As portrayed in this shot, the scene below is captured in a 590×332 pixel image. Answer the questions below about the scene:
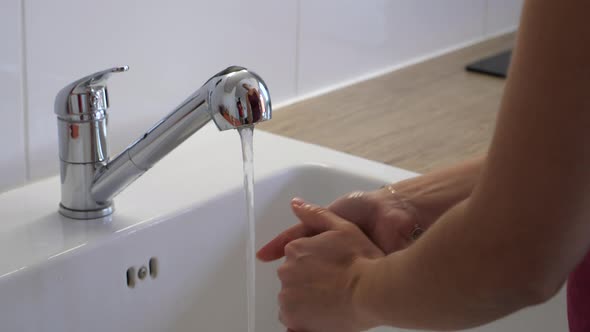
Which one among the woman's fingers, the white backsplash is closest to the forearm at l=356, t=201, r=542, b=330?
the woman's fingers

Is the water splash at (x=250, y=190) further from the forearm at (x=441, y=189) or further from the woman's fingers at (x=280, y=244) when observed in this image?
the forearm at (x=441, y=189)

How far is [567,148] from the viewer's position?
450mm

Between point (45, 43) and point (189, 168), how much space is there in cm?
21

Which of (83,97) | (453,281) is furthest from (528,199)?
(83,97)

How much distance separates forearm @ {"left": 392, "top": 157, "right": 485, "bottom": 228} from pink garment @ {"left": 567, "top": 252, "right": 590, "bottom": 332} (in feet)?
0.57

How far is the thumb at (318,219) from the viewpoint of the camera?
0.82 m

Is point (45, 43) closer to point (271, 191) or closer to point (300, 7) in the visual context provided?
point (271, 191)

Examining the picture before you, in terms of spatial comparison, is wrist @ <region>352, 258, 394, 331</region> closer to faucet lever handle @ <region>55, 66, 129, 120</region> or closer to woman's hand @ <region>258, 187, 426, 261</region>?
woman's hand @ <region>258, 187, 426, 261</region>

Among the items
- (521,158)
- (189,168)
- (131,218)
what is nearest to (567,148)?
(521,158)

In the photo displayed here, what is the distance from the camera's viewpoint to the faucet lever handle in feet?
2.68

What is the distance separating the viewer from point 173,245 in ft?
3.04

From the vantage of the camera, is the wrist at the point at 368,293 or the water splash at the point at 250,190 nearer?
the wrist at the point at 368,293

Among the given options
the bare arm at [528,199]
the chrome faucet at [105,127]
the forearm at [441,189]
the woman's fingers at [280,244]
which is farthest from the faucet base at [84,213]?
the bare arm at [528,199]

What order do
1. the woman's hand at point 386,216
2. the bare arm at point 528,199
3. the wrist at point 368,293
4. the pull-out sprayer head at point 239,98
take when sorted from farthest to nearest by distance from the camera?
the woman's hand at point 386,216 → the pull-out sprayer head at point 239,98 → the wrist at point 368,293 → the bare arm at point 528,199
